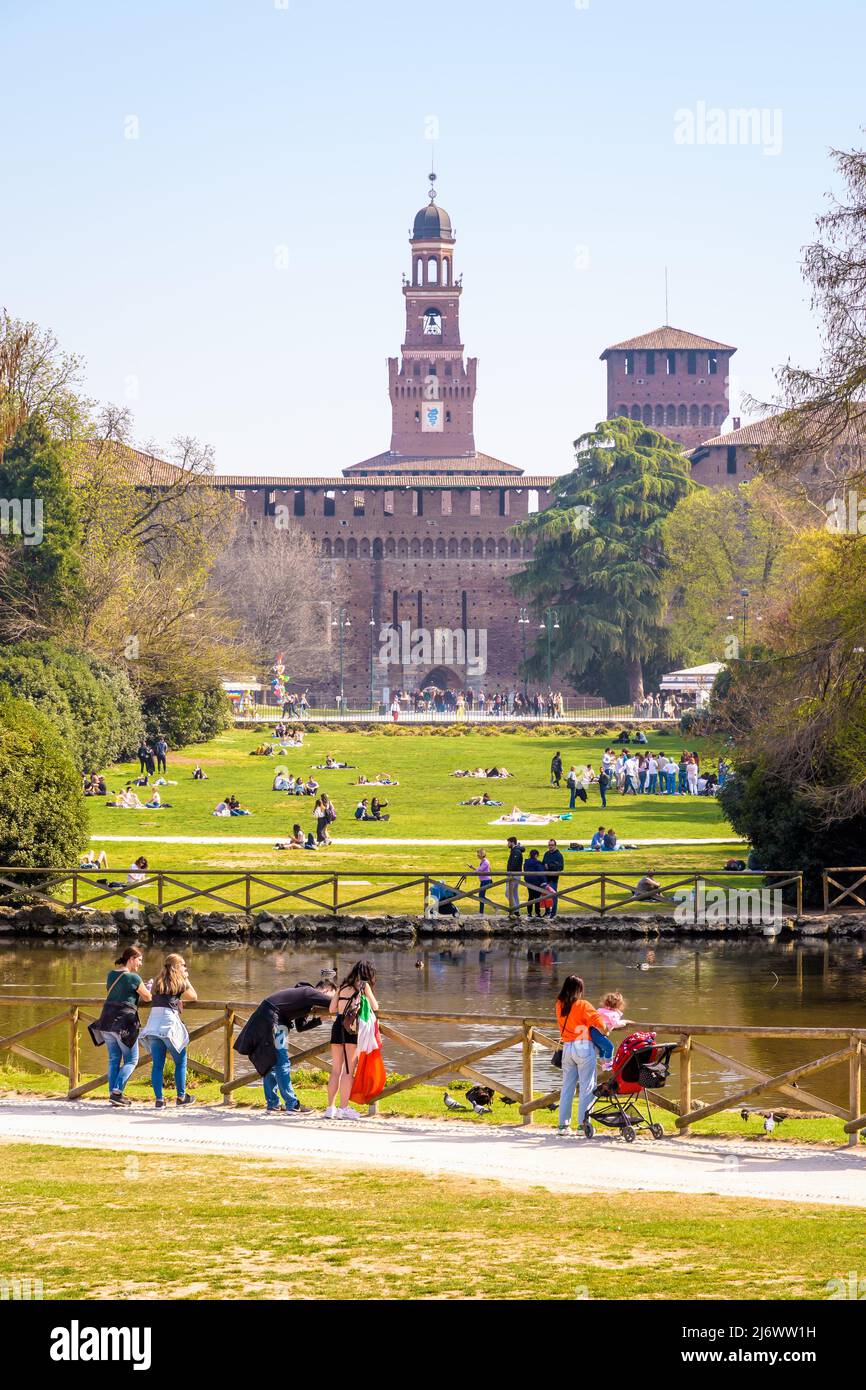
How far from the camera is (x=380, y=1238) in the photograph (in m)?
8.60

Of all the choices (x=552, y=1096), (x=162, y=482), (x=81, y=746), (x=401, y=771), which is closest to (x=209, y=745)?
(x=401, y=771)

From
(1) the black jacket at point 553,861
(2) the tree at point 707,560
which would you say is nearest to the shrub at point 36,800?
(1) the black jacket at point 553,861

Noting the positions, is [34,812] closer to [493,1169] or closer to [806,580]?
[806,580]

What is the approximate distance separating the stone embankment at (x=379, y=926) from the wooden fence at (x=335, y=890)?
182 millimetres

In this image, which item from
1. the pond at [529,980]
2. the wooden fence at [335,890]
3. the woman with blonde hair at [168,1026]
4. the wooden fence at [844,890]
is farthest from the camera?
the wooden fence at [844,890]

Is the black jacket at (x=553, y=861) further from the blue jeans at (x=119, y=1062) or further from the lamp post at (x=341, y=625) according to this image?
the lamp post at (x=341, y=625)

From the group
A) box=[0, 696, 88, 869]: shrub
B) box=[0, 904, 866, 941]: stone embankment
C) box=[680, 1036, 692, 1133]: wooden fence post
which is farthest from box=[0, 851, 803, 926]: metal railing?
box=[680, 1036, 692, 1133]: wooden fence post

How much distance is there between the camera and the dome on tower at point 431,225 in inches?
4702

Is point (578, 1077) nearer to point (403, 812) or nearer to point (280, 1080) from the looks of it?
point (280, 1080)

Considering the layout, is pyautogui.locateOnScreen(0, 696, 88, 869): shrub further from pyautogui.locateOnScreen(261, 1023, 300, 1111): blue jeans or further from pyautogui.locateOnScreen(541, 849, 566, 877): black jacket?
pyautogui.locateOnScreen(261, 1023, 300, 1111): blue jeans

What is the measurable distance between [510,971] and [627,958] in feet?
5.97

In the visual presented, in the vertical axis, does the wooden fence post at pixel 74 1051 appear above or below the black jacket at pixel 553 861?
below

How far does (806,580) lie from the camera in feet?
99.9

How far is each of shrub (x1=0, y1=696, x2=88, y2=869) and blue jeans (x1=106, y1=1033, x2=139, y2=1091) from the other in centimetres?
1401
